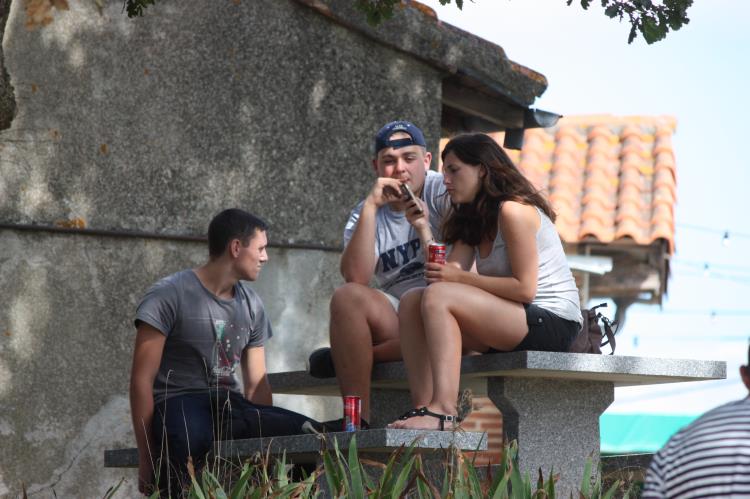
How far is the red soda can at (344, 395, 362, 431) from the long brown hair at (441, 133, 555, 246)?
0.93 m

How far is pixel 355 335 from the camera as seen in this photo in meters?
5.43

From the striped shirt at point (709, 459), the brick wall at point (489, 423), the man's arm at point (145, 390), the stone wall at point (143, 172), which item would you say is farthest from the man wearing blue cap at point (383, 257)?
the brick wall at point (489, 423)

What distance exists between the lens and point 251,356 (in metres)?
5.85

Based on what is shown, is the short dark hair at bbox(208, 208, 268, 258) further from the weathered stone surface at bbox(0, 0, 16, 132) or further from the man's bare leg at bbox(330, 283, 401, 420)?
the weathered stone surface at bbox(0, 0, 16, 132)

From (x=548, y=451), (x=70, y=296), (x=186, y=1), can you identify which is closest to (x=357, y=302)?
(x=548, y=451)

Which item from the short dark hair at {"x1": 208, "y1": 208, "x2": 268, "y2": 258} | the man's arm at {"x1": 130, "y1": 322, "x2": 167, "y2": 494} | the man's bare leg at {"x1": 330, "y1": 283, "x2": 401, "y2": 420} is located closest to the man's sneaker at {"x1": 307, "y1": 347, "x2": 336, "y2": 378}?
the man's bare leg at {"x1": 330, "y1": 283, "x2": 401, "y2": 420}

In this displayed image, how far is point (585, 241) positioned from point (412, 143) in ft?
19.3

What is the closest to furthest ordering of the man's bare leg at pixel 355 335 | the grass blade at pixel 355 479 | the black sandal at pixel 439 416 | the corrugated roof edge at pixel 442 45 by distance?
the grass blade at pixel 355 479, the black sandal at pixel 439 416, the man's bare leg at pixel 355 335, the corrugated roof edge at pixel 442 45

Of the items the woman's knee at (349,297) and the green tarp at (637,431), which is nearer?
the woman's knee at (349,297)

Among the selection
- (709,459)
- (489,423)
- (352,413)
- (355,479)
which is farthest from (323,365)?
(489,423)

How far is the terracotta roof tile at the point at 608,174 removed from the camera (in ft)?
37.6

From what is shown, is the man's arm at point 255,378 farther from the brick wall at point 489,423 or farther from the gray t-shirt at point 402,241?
the brick wall at point 489,423

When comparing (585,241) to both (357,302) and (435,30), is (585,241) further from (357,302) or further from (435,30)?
(357,302)

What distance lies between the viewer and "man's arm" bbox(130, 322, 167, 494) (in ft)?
17.4
